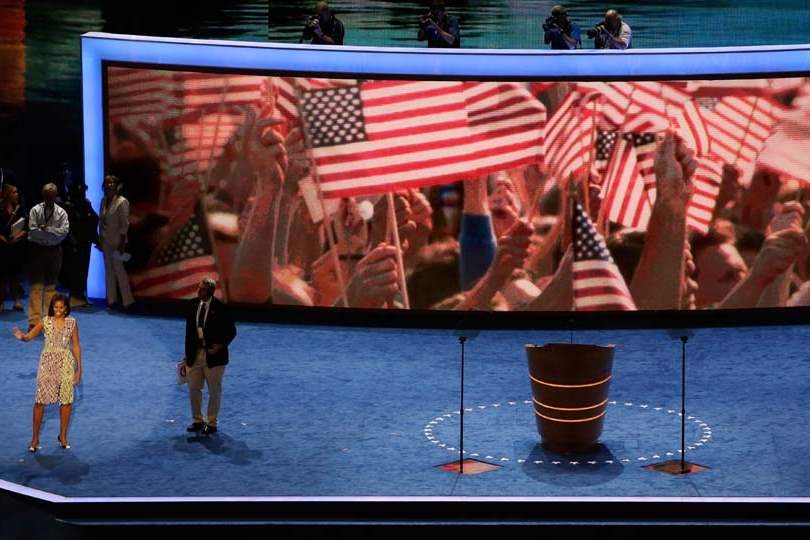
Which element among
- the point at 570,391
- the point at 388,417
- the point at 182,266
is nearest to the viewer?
the point at 570,391

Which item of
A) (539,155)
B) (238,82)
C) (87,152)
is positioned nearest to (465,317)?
(539,155)

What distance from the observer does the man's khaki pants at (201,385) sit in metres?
16.1

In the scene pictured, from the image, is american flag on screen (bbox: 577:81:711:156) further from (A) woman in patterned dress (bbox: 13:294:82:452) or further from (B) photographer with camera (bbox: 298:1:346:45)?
(A) woman in patterned dress (bbox: 13:294:82:452)

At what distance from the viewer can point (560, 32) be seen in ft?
68.4

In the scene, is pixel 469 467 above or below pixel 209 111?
below

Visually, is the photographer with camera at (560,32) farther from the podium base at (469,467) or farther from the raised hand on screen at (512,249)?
the podium base at (469,467)

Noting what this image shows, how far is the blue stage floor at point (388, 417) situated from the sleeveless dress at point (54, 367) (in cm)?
61

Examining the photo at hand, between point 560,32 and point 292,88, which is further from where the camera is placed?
point 560,32

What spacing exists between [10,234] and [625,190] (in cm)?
772

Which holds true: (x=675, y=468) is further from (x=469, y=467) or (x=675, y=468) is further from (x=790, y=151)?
(x=790, y=151)

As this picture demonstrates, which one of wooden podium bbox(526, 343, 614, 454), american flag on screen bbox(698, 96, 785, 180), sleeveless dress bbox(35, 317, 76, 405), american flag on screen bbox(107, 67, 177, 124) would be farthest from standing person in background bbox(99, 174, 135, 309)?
wooden podium bbox(526, 343, 614, 454)

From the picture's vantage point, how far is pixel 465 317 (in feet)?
67.9

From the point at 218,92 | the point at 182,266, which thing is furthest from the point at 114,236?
the point at 218,92
